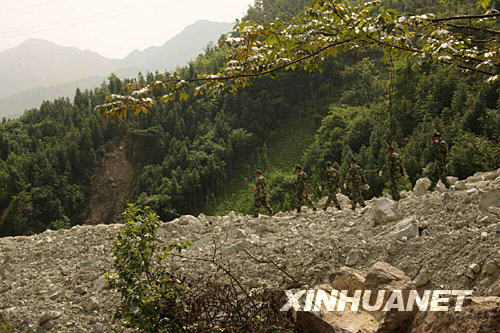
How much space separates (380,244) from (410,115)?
2375cm

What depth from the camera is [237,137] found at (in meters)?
41.8

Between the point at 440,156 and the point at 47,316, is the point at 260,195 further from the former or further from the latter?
the point at 47,316

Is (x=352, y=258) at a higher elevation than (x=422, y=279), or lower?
lower

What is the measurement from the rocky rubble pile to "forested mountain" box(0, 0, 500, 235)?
14.1 meters

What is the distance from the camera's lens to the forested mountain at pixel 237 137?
25500 mm

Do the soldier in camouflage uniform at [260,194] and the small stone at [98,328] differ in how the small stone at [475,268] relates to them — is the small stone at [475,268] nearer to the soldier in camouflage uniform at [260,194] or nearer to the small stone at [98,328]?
the small stone at [98,328]

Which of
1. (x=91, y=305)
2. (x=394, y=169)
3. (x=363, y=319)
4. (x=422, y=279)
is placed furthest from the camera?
(x=394, y=169)

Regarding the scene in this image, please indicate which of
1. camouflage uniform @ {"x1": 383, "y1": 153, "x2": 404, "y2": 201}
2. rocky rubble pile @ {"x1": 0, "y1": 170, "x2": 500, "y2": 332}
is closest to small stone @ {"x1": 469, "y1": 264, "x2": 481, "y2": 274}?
rocky rubble pile @ {"x1": 0, "y1": 170, "x2": 500, "y2": 332}

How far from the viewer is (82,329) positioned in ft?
20.6

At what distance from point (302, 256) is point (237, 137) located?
115ft

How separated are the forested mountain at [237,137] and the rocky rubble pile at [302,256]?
555 inches

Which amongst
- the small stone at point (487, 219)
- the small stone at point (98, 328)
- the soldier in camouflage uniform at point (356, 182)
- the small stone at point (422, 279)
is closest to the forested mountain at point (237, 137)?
the soldier in camouflage uniform at point (356, 182)

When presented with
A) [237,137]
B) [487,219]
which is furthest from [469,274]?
[237,137]

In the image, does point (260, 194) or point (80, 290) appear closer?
point (80, 290)
